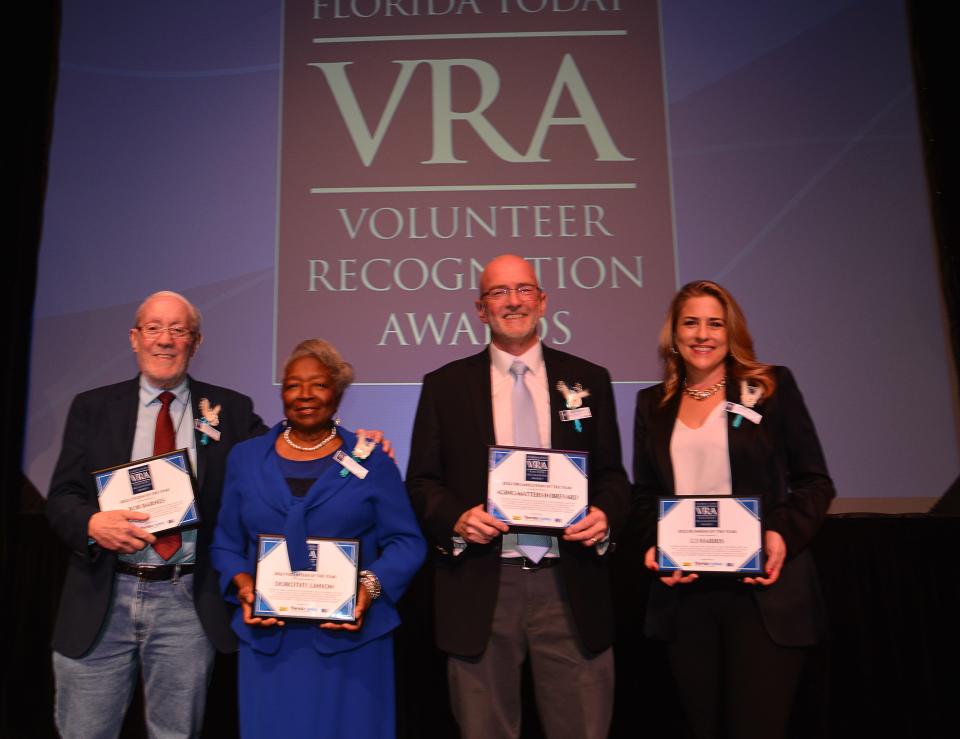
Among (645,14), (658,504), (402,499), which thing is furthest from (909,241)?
(402,499)

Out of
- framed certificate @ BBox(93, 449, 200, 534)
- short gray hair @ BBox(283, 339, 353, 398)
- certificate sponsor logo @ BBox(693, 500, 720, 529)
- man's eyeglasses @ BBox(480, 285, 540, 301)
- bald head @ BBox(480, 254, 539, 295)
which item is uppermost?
bald head @ BBox(480, 254, 539, 295)

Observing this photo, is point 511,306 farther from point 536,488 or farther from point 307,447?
point 307,447

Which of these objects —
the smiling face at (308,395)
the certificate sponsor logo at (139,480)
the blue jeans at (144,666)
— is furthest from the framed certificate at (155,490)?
the smiling face at (308,395)

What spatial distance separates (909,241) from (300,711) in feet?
9.89

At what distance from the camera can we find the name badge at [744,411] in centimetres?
220

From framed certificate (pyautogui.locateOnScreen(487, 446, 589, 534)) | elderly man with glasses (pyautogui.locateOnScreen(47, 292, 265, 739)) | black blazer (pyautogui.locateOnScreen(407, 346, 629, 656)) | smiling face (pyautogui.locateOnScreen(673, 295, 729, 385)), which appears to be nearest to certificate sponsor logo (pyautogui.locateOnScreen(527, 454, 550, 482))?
framed certificate (pyautogui.locateOnScreen(487, 446, 589, 534))

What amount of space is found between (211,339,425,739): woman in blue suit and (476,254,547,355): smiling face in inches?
18.9

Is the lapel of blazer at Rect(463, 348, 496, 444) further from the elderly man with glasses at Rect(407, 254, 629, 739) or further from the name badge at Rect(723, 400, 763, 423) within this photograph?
the name badge at Rect(723, 400, 763, 423)

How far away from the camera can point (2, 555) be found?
3.27m

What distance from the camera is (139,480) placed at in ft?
7.38

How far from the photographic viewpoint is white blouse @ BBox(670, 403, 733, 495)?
223 cm

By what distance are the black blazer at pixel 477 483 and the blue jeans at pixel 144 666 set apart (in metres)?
0.76

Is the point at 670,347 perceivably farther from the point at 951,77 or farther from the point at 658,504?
the point at 951,77

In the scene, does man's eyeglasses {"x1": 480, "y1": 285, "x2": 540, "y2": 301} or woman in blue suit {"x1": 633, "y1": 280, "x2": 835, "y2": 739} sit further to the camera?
man's eyeglasses {"x1": 480, "y1": 285, "x2": 540, "y2": 301}
